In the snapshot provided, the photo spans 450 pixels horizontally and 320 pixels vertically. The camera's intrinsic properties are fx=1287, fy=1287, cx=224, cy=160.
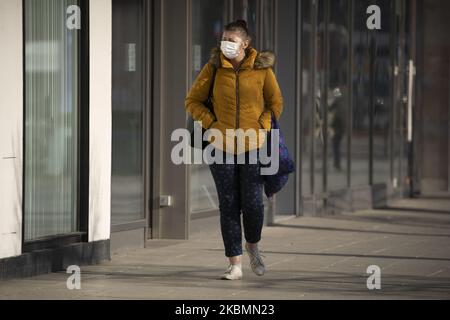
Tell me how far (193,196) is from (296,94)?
3.19m

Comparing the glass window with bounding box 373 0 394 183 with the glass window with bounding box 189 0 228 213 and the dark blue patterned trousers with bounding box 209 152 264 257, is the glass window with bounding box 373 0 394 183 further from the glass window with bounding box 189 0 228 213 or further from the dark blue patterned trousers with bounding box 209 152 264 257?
the dark blue patterned trousers with bounding box 209 152 264 257

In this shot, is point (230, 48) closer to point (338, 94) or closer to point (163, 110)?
point (163, 110)

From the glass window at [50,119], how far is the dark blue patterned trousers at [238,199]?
1.50m

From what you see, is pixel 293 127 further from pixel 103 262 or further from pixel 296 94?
pixel 103 262

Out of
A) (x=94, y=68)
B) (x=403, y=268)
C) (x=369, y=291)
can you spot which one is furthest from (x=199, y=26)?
(x=369, y=291)

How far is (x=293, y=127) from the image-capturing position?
54.4 ft

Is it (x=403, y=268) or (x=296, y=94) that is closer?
(x=403, y=268)

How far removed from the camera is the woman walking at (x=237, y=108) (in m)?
9.85

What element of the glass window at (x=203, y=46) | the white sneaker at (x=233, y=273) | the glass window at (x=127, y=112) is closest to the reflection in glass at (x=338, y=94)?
the glass window at (x=203, y=46)

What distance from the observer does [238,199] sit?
33.0ft

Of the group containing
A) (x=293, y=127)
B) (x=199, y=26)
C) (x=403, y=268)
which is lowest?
(x=403, y=268)

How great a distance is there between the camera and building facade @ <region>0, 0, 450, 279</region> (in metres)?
10.3
